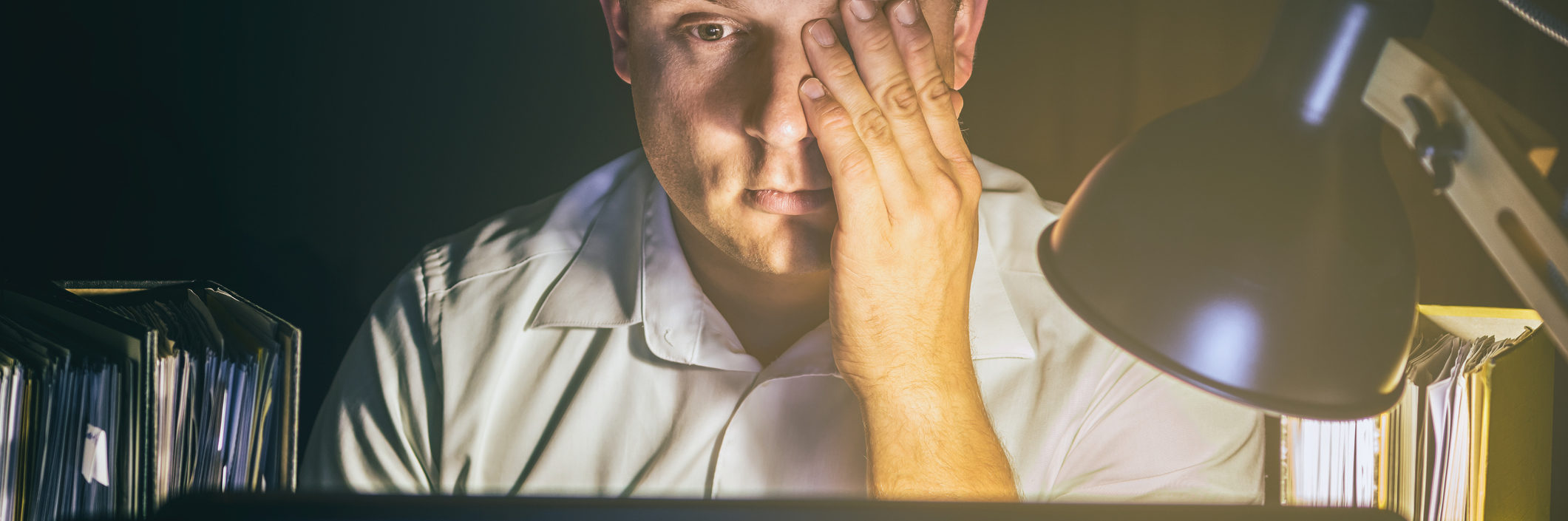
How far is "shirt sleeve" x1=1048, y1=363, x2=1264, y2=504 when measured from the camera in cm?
121

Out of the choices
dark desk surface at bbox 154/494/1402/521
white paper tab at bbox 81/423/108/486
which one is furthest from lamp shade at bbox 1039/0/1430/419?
white paper tab at bbox 81/423/108/486

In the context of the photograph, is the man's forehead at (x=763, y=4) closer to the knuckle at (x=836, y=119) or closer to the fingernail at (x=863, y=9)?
the fingernail at (x=863, y=9)

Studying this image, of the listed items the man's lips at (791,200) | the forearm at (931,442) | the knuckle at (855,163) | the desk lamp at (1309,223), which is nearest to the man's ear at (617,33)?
the man's lips at (791,200)

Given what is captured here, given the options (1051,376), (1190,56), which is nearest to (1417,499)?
(1051,376)

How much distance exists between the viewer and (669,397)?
1.24 metres

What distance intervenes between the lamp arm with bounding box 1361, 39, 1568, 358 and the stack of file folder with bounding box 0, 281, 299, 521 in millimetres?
1382

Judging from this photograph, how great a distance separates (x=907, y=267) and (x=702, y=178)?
314 millimetres

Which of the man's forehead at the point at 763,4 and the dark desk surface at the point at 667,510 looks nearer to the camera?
the dark desk surface at the point at 667,510

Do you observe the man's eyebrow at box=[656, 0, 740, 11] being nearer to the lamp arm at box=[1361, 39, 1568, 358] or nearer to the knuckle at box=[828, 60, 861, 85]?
the knuckle at box=[828, 60, 861, 85]

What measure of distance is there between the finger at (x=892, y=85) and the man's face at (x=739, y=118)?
0.05 m

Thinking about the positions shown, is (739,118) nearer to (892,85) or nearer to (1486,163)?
(892,85)

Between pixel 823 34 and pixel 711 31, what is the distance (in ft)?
0.50

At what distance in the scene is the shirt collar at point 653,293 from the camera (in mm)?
1229

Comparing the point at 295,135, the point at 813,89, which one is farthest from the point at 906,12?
the point at 295,135
